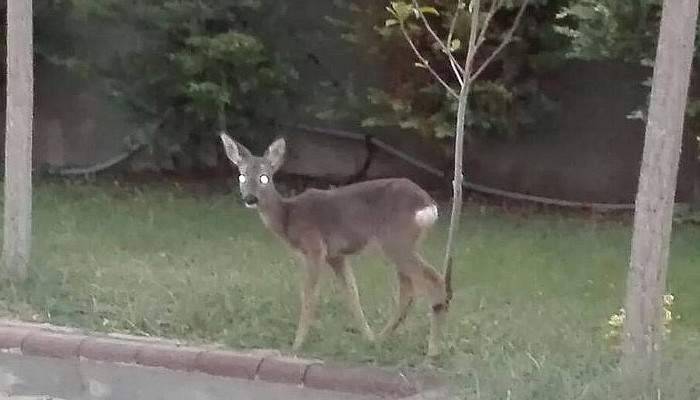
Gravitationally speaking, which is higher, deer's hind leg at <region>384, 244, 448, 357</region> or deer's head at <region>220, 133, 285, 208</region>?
deer's head at <region>220, 133, 285, 208</region>

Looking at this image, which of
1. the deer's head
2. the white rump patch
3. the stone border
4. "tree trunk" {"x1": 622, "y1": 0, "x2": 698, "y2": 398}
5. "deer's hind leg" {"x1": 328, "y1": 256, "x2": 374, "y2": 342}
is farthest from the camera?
"deer's hind leg" {"x1": 328, "y1": 256, "x2": 374, "y2": 342}

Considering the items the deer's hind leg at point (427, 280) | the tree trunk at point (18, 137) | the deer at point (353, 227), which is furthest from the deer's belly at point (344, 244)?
the tree trunk at point (18, 137)

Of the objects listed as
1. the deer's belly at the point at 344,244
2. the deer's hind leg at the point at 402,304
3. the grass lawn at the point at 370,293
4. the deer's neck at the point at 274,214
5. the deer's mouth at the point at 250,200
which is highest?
the deer's mouth at the point at 250,200

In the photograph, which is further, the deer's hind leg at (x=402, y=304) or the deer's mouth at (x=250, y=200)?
the deer's hind leg at (x=402, y=304)

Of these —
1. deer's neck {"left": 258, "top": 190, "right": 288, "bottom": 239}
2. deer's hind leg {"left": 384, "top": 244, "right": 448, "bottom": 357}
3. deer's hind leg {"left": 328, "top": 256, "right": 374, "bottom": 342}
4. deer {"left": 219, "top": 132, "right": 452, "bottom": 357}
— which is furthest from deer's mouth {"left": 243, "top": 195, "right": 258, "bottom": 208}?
deer's hind leg {"left": 384, "top": 244, "right": 448, "bottom": 357}

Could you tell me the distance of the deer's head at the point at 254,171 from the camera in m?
6.16

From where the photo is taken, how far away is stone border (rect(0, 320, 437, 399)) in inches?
231

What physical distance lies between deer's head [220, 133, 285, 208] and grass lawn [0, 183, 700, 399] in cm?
77

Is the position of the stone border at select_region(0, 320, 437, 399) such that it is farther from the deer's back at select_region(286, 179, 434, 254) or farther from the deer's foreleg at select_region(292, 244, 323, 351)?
the deer's back at select_region(286, 179, 434, 254)

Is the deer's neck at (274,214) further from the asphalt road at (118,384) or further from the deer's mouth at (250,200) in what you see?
the asphalt road at (118,384)

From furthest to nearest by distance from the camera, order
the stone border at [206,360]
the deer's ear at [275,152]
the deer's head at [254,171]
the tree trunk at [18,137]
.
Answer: the tree trunk at [18,137]
the deer's ear at [275,152]
the deer's head at [254,171]
the stone border at [206,360]

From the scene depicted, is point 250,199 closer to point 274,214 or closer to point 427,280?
point 274,214

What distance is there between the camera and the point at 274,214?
6312 mm

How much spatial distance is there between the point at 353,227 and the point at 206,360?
1020 mm
